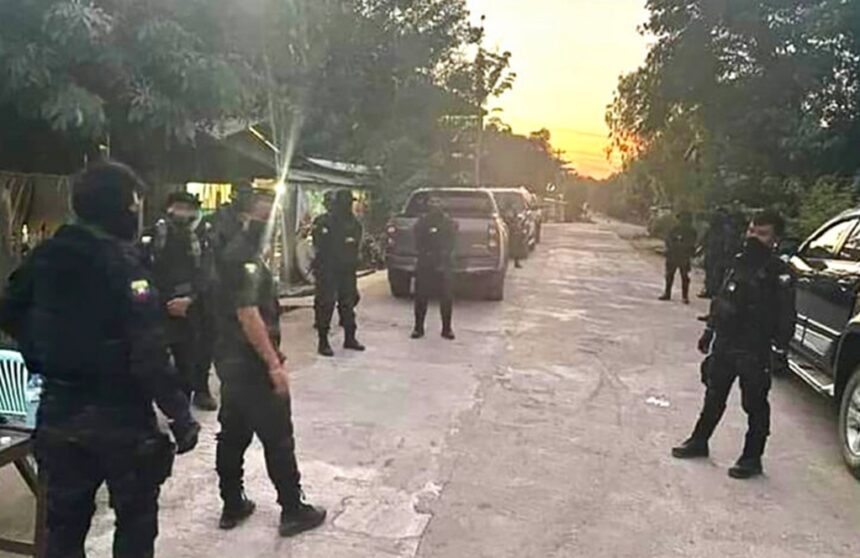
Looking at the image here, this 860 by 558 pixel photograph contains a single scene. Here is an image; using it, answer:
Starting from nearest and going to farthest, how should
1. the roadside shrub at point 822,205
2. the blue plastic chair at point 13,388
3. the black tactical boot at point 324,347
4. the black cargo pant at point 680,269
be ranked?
the blue plastic chair at point 13,388 < the black tactical boot at point 324,347 < the black cargo pant at point 680,269 < the roadside shrub at point 822,205

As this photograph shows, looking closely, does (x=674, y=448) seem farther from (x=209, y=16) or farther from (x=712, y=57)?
(x=712, y=57)

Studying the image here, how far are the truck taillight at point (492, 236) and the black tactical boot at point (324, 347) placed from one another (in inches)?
171

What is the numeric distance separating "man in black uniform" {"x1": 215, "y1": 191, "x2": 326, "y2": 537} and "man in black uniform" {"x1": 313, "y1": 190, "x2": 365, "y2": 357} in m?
4.57

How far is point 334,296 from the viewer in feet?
30.3

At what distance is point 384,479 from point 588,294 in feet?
34.8

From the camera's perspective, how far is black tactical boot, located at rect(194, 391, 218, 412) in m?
6.72

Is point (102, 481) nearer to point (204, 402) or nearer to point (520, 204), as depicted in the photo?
point (204, 402)

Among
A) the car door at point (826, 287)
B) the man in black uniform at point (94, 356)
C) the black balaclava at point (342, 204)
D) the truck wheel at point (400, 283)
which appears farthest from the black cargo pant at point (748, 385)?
the truck wheel at point (400, 283)

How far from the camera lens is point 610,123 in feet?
157

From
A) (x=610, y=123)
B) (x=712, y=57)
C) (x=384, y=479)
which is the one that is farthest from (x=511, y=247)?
(x=610, y=123)

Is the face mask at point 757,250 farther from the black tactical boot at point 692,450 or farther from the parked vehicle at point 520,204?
the parked vehicle at point 520,204

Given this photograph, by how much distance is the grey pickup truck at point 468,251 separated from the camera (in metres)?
12.9

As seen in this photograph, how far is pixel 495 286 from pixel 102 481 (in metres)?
10.7

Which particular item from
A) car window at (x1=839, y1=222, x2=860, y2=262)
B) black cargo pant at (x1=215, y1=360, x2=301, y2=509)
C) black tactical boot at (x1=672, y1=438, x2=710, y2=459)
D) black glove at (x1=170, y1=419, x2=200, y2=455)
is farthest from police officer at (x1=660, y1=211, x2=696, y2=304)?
black glove at (x1=170, y1=419, x2=200, y2=455)
